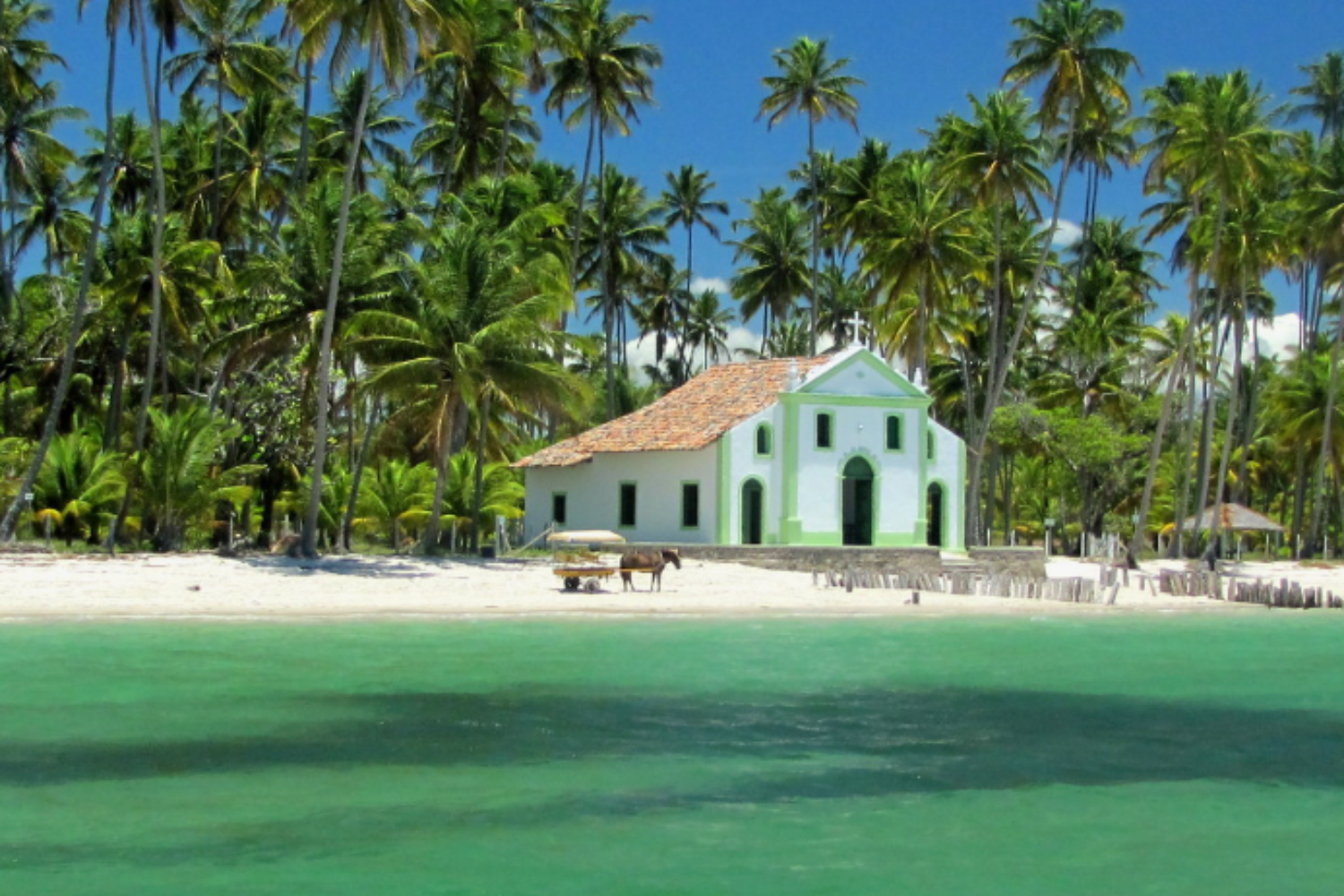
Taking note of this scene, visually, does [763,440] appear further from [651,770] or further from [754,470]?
[651,770]

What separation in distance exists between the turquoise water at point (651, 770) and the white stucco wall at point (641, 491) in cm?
1670

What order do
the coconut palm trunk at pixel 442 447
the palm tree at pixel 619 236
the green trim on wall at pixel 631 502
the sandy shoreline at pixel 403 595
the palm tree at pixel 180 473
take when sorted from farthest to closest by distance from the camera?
the palm tree at pixel 619 236, the green trim on wall at pixel 631 502, the coconut palm trunk at pixel 442 447, the palm tree at pixel 180 473, the sandy shoreline at pixel 403 595

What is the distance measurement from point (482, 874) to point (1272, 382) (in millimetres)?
54946

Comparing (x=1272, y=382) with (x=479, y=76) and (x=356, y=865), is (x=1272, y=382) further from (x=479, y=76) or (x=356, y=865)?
(x=356, y=865)

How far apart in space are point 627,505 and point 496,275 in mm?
8568

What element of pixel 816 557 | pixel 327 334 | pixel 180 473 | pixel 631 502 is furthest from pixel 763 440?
pixel 180 473

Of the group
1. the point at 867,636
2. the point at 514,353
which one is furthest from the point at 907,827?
the point at 514,353

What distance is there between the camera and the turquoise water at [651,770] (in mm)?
11039

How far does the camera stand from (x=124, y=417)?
4716 centimetres

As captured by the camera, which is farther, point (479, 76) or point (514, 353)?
point (479, 76)

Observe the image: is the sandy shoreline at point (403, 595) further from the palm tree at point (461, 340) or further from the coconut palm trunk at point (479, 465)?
the palm tree at point (461, 340)

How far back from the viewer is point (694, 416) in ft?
144

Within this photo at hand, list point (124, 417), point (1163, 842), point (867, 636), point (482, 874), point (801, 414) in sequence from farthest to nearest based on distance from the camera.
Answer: point (124, 417) → point (801, 414) → point (867, 636) → point (1163, 842) → point (482, 874)

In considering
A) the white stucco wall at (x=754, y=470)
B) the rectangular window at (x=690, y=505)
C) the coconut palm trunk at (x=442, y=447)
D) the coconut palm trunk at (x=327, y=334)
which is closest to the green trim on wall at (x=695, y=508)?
the rectangular window at (x=690, y=505)
